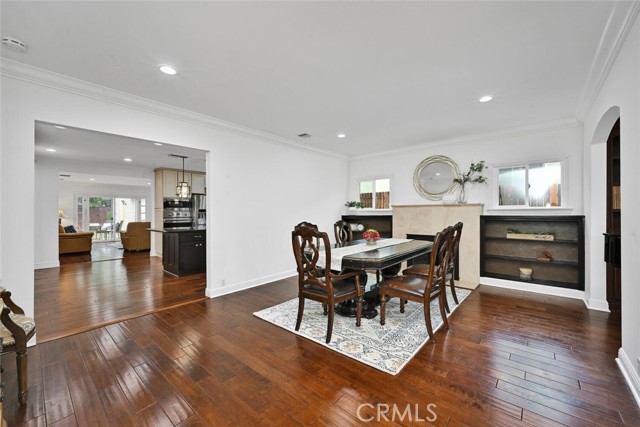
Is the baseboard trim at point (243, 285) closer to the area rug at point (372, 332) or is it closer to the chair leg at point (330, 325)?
the area rug at point (372, 332)

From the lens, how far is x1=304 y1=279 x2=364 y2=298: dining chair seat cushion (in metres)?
2.58

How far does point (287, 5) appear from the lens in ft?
5.66

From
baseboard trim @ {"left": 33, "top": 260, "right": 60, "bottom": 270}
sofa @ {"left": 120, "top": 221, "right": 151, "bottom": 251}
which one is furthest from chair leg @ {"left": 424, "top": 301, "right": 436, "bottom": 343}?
sofa @ {"left": 120, "top": 221, "right": 151, "bottom": 251}

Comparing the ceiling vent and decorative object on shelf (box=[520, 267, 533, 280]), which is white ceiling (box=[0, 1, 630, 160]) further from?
→ decorative object on shelf (box=[520, 267, 533, 280])

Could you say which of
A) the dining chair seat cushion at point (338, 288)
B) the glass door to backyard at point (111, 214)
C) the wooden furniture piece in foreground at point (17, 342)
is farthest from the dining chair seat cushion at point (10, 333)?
the glass door to backyard at point (111, 214)

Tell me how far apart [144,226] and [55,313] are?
5.90 m

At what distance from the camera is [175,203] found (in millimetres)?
7527

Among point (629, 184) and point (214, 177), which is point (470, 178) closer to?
point (629, 184)

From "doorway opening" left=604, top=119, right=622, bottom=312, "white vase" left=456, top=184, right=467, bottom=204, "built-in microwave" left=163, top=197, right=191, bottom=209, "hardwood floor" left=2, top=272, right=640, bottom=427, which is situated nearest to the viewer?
"hardwood floor" left=2, top=272, right=640, bottom=427

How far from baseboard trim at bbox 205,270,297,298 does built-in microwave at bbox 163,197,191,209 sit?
4.42m

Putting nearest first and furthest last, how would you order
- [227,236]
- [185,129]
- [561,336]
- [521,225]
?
[561,336] < [185,129] < [227,236] < [521,225]

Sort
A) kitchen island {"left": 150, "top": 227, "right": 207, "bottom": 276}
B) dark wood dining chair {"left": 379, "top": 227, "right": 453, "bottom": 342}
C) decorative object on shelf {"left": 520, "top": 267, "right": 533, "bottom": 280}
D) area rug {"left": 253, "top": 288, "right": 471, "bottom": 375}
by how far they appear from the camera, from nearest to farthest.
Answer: area rug {"left": 253, "top": 288, "right": 471, "bottom": 375} < dark wood dining chair {"left": 379, "top": 227, "right": 453, "bottom": 342} < decorative object on shelf {"left": 520, "top": 267, "right": 533, "bottom": 280} < kitchen island {"left": 150, "top": 227, "right": 207, "bottom": 276}

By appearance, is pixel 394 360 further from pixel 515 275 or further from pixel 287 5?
pixel 515 275

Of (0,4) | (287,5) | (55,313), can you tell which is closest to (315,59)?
(287,5)
